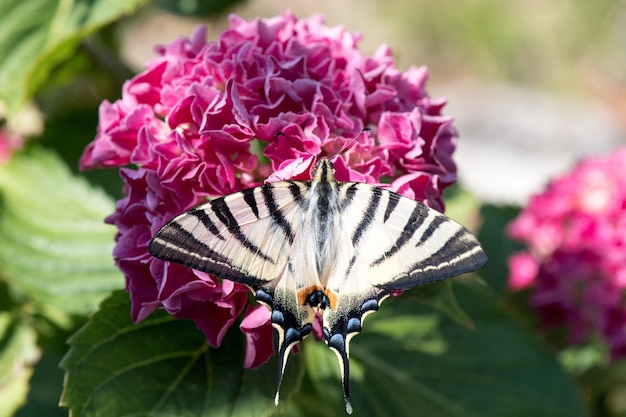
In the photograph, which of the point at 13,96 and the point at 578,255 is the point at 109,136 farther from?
the point at 578,255

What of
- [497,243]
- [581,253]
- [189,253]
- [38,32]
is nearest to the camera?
[189,253]

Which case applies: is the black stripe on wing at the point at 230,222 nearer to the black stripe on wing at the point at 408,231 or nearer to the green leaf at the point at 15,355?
the black stripe on wing at the point at 408,231

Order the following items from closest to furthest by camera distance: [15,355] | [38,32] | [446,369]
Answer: [38,32] → [15,355] → [446,369]

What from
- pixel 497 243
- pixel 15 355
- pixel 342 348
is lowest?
pixel 497 243

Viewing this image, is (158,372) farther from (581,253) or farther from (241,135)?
(581,253)

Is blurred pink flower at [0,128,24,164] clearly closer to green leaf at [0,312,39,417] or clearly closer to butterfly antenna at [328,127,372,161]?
green leaf at [0,312,39,417]

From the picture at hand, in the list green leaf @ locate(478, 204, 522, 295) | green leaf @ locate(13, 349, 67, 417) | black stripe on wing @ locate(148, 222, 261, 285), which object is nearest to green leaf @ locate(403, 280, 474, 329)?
black stripe on wing @ locate(148, 222, 261, 285)

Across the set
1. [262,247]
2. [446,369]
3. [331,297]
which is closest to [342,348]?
[331,297]
